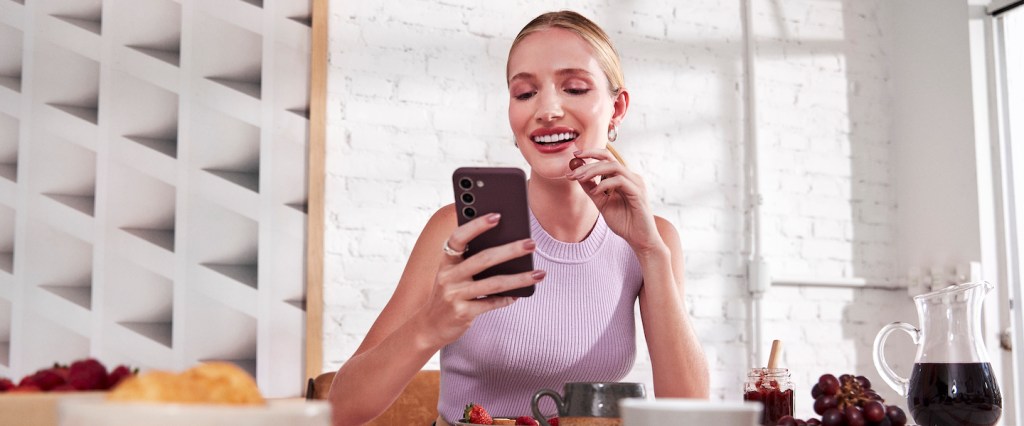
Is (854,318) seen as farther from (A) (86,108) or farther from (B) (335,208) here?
(A) (86,108)

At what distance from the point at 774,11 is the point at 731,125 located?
20.8 inches

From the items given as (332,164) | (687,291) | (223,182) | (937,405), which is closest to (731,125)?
(687,291)

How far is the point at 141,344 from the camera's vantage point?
261cm

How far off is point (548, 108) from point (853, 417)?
31.4 inches

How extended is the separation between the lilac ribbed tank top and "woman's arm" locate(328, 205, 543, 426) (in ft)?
0.46

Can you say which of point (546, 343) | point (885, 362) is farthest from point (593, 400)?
point (546, 343)

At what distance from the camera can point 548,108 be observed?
1.64m

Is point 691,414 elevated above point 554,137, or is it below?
below

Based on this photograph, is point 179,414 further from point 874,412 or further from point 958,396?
point 958,396

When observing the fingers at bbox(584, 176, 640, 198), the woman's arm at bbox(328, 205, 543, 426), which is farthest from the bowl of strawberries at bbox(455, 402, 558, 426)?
the fingers at bbox(584, 176, 640, 198)

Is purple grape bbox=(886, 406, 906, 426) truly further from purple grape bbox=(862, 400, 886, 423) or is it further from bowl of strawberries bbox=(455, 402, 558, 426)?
bowl of strawberries bbox=(455, 402, 558, 426)

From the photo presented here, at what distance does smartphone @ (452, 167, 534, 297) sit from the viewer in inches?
44.3

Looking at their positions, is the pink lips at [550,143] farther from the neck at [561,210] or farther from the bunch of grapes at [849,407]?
the bunch of grapes at [849,407]

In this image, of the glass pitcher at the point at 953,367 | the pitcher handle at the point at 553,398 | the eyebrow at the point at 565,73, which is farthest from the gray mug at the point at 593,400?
the eyebrow at the point at 565,73
